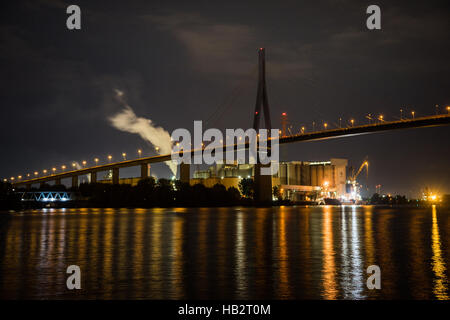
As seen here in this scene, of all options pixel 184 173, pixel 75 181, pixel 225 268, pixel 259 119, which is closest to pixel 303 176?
pixel 75 181

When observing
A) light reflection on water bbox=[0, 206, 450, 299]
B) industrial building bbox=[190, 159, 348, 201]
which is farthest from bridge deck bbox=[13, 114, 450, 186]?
industrial building bbox=[190, 159, 348, 201]

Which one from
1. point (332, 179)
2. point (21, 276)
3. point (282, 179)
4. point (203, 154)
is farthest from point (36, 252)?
point (332, 179)

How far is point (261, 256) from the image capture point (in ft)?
47.1

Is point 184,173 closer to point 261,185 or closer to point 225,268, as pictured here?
point 261,185

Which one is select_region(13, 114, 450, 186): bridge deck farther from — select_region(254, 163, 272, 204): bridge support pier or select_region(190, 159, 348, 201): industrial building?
select_region(190, 159, 348, 201): industrial building

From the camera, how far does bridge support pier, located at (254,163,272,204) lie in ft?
233

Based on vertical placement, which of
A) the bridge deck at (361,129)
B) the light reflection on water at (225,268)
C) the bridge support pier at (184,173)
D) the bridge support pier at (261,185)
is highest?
the bridge deck at (361,129)

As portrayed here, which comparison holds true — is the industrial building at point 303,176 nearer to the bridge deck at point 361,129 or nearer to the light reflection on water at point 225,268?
the bridge deck at point 361,129

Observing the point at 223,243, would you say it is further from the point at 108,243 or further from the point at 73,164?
the point at 73,164

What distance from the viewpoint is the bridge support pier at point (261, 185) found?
2800 inches

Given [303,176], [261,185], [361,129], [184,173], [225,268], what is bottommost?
[225,268]

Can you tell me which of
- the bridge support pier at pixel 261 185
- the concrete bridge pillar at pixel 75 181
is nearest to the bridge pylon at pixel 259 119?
the bridge support pier at pixel 261 185

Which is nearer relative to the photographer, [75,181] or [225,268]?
[225,268]

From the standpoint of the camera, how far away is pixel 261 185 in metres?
71.9
